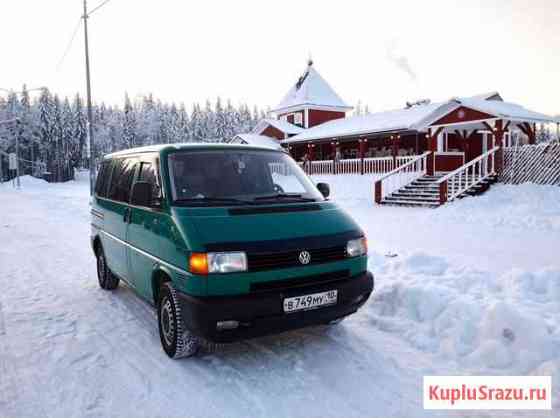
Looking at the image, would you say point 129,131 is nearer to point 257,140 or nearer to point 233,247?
point 257,140

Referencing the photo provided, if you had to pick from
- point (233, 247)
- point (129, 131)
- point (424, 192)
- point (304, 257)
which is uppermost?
point (129, 131)

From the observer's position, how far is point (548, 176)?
16078 millimetres

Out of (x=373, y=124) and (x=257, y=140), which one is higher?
(x=373, y=124)

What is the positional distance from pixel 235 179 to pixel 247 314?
164 cm

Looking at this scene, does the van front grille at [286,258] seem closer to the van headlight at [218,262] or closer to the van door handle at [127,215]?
the van headlight at [218,262]

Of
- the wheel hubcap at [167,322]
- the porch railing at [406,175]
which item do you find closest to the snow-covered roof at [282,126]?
the porch railing at [406,175]

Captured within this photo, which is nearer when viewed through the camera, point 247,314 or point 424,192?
point 247,314

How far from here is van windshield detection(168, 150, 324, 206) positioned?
14.2 feet

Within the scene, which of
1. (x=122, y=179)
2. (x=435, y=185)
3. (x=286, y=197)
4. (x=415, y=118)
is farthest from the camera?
(x=415, y=118)

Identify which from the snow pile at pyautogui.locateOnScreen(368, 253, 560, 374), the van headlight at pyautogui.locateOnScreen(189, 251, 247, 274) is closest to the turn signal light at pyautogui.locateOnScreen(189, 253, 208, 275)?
the van headlight at pyautogui.locateOnScreen(189, 251, 247, 274)

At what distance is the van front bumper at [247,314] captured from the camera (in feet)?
11.7

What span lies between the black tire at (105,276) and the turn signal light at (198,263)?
3.16 m

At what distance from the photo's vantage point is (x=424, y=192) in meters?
18.4

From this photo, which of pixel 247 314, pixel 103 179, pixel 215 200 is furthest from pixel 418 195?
pixel 247 314
